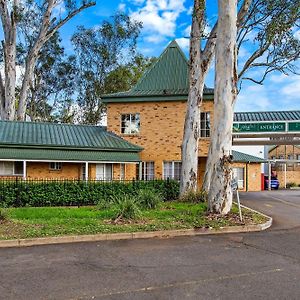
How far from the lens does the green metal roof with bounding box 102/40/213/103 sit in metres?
22.0

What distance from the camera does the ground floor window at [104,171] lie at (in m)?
21.4

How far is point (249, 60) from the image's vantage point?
60.6ft

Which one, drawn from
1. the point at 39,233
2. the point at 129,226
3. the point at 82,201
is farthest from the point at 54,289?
the point at 82,201

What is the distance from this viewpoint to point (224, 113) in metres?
12.4

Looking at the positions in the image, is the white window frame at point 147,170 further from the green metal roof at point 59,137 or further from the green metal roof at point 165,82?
the green metal roof at point 165,82

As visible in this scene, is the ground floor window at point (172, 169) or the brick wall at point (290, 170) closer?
the ground floor window at point (172, 169)

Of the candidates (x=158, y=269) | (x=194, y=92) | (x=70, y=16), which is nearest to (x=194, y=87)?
(x=194, y=92)

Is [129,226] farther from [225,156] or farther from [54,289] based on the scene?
[54,289]

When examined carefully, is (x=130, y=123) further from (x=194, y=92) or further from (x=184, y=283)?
(x=184, y=283)

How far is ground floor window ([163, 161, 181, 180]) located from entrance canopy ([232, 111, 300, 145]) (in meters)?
5.44

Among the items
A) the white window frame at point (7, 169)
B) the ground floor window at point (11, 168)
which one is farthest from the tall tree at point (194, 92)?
the white window frame at point (7, 169)

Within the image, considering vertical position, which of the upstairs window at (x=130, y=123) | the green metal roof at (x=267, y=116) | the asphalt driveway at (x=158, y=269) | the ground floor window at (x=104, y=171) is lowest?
the asphalt driveway at (x=158, y=269)

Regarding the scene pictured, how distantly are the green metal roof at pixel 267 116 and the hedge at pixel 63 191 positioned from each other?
11072 mm

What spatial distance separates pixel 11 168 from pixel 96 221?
33.3ft
